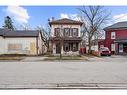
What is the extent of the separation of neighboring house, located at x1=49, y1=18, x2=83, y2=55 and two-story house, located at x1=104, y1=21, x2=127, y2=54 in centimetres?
701

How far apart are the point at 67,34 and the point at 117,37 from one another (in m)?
9.31

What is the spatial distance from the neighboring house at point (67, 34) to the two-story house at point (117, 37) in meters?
7.01

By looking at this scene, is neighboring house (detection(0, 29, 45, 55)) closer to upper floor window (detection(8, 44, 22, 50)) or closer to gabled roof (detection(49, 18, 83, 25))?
upper floor window (detection(8, 44, 22, 50))

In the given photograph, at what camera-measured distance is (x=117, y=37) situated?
4344 centimetres

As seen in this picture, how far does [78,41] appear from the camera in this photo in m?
39.0

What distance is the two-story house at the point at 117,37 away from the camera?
138ft

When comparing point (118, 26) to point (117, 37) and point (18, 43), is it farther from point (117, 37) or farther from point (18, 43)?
point (18, 43)

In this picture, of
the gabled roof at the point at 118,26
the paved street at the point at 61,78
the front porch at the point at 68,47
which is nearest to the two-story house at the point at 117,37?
the gabled roof at the point at 118,26

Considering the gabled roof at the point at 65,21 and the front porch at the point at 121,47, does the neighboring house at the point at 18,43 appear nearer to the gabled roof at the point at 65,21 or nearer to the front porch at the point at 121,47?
the gabled roof at the point at 65,21

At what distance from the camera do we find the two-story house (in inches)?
1657
